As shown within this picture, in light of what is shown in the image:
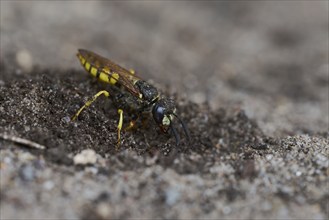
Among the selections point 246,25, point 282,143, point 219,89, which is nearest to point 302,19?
point 246,25

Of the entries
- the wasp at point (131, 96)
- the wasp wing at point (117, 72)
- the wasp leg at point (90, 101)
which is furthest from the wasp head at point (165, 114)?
the wasp leg at point (90, 101)

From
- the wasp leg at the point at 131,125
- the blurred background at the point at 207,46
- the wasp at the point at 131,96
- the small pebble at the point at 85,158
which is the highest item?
the blurred background at the point at 207,46

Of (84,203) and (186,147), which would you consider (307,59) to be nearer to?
(186,147)

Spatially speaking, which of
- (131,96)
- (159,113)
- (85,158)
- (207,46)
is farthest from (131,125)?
(207,46)

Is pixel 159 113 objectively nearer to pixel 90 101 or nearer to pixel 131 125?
pixel 131 125

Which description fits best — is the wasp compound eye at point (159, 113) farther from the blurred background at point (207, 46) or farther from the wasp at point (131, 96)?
the blurred background at point (207, 46)

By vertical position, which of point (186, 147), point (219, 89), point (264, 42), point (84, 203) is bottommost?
point (84, 203)

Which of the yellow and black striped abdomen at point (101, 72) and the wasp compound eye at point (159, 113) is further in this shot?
the yellow and black striped abdomen at point (101, 72)
